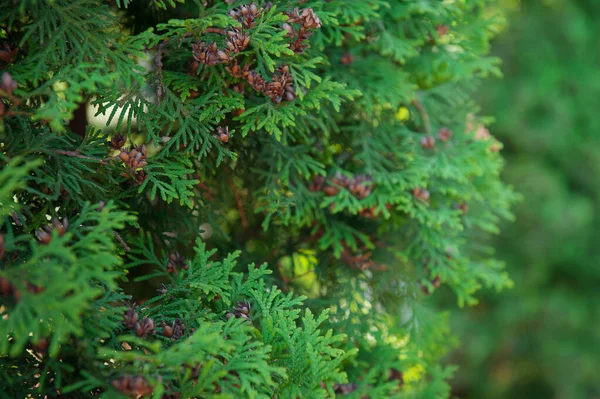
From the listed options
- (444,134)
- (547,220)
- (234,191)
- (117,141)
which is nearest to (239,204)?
(234,191)

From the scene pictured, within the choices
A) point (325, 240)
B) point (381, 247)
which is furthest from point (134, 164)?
point (381, 247)

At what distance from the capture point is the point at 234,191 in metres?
1.37

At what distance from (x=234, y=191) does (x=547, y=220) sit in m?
2.73

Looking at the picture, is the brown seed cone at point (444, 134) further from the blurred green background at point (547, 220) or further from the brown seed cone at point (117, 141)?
the blurred green background at point (547, 220)

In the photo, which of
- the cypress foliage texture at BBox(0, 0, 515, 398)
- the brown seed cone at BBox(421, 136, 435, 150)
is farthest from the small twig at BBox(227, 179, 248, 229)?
the brown seed cone at BBox(421, 136, 435, 150)

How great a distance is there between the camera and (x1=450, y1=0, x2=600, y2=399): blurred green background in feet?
11.6

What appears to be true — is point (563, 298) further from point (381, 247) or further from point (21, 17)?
point (21, 17)

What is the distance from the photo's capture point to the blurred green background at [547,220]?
353 cm

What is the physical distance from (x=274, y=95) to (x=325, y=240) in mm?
421

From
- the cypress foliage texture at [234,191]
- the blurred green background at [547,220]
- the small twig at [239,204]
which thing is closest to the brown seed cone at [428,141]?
the cypress foliage texture at [234,191]

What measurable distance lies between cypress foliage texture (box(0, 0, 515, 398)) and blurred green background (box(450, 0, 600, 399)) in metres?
2.04

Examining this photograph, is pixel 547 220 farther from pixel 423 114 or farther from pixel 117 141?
pixel 117 141

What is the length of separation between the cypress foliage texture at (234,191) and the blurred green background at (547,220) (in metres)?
2.04

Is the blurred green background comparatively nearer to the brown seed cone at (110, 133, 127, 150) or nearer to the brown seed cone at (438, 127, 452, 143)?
the brown seed cone at (438, 127, 452, 143)
